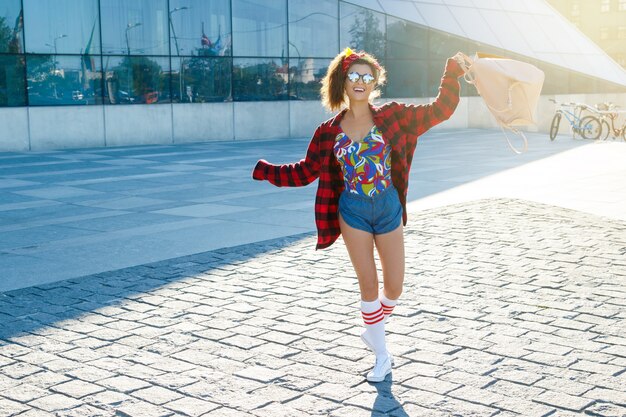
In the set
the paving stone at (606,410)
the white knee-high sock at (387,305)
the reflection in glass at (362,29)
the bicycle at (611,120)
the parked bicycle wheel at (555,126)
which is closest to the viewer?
the paving stone at (606,410)

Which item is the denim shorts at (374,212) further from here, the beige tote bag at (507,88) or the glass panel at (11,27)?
the glass panel at (11,27)

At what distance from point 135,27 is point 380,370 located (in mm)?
19529

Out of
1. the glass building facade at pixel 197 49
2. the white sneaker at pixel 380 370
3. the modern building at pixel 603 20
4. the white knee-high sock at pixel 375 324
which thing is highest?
the modern building at pixel 603 20

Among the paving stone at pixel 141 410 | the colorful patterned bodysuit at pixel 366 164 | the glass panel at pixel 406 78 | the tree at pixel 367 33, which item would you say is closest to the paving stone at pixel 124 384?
the paving stone at pixel 141 410

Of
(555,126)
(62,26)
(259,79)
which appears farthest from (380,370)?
(259,79)

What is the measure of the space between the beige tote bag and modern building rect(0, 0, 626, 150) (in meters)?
17.6

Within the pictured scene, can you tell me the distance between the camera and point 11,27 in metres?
20.5

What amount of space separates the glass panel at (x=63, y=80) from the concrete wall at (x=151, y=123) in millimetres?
265

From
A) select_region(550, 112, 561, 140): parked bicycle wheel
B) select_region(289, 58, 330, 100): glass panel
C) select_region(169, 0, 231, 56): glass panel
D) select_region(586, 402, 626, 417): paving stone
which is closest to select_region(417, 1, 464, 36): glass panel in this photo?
select_region(289, 58, 330, 100): glass panel

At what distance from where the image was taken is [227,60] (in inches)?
952

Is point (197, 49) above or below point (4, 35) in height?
below

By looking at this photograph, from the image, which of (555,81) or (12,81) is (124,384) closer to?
(12,81)

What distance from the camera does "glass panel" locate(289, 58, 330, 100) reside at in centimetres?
2553

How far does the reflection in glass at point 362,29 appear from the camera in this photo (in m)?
26.6
